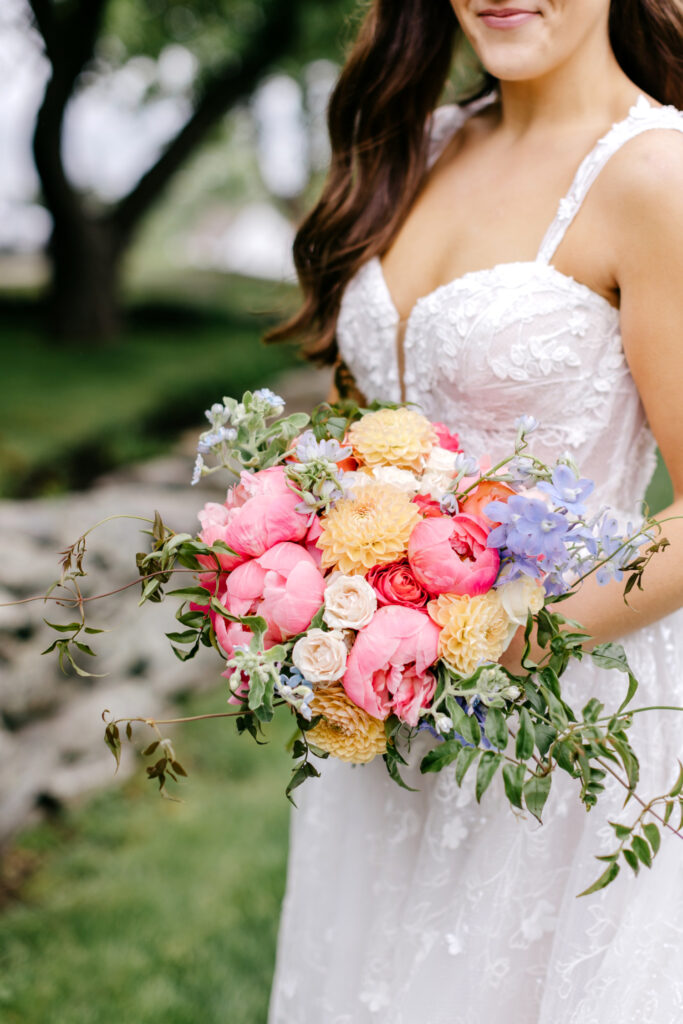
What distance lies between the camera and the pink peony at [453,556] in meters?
1.20

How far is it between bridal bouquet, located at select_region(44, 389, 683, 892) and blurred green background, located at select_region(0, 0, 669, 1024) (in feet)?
3.38

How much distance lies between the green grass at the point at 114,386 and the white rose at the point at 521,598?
4.98m

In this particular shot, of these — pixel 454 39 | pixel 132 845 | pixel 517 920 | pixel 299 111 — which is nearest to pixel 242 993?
pixel 132 845

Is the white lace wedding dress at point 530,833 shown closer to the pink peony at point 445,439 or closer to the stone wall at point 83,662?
the pink peony at point 445,439

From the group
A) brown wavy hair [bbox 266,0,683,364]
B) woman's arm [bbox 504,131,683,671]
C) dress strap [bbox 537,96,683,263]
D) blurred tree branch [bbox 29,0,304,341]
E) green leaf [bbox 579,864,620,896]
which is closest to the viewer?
green leaf [bbox 579,864,620,896]

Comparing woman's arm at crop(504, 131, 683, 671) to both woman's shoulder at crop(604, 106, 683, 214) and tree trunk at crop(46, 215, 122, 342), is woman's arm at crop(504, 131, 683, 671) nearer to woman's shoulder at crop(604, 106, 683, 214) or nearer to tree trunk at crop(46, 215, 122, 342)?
woman's shoulder at crop(604, 106, 683, 214)

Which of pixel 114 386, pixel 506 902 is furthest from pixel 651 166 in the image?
pixel 114 386

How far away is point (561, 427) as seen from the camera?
1.68m

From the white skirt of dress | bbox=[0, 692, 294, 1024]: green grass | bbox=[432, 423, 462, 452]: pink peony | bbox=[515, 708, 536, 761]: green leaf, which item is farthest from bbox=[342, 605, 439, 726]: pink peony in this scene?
bbox=[0, 692, 294, 1024]: green grass

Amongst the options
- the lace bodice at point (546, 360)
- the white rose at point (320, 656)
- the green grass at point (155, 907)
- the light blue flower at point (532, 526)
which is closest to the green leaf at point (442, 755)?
the white rose at point (320, 656)

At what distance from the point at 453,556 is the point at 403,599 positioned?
0.29 feet

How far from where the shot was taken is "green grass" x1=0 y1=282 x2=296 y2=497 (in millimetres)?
6246

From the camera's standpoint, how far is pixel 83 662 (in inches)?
164

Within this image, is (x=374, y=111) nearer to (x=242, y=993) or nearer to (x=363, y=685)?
(x=363, y=685)
